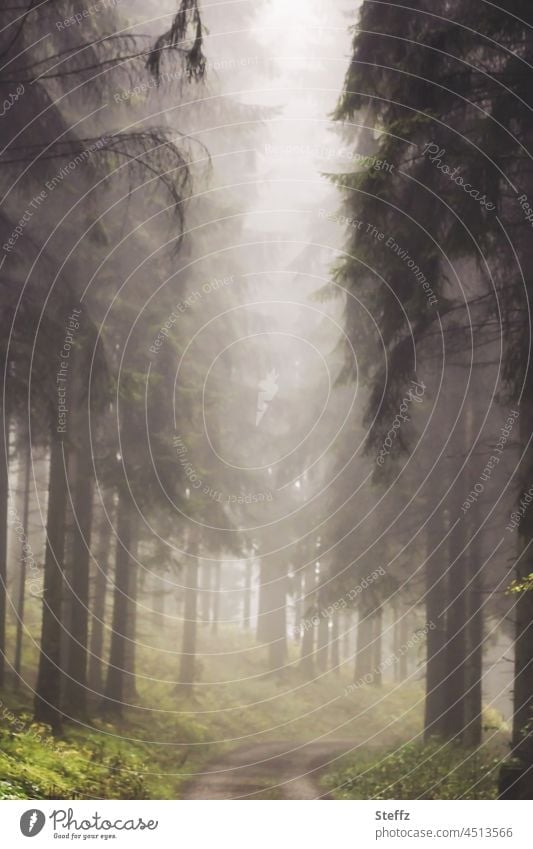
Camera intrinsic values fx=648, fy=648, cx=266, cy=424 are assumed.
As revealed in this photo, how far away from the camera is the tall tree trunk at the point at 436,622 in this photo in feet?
40.7

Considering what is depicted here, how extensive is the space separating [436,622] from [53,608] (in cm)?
814

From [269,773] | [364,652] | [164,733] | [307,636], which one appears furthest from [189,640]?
[269,773]

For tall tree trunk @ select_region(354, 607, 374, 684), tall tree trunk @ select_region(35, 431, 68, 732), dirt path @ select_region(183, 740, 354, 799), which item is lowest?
dirt path @ select_region(183, 740, 354, 799)

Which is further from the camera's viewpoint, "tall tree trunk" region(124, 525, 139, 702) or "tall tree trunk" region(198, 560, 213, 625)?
"tall tree trunk" region(198, 560, 213, 625)

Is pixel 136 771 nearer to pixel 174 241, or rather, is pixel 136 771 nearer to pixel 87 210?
pixel 87 210

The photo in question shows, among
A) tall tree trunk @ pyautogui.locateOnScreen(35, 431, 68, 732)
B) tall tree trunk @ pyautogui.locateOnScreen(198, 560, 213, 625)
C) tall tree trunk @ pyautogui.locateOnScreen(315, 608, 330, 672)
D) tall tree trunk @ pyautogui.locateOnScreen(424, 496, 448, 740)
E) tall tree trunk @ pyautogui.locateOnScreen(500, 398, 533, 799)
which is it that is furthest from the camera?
tall tree trunk @ pyautogui.locateOnScreen(315, 608, 330, 672)

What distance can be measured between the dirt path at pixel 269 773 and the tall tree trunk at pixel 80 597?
8.67 ft

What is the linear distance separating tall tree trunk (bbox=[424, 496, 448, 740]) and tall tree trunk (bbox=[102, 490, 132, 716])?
5978 millimetres

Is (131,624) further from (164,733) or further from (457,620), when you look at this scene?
(457,620)

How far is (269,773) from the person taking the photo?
9.45 m

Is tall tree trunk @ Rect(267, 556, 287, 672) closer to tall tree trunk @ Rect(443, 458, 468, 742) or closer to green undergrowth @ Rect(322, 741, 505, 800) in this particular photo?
tall tree trunk @ Rect(443, 458, 468, 742)

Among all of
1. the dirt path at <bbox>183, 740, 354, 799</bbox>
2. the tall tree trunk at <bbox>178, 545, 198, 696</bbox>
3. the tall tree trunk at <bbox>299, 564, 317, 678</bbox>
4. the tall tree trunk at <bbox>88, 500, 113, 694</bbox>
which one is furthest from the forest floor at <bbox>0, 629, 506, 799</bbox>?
the tall tree trunk at <bbox>299, 564, 317, 678</bbox>

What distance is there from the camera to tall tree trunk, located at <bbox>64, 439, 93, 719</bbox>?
419 inches

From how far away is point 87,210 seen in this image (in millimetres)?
10414
